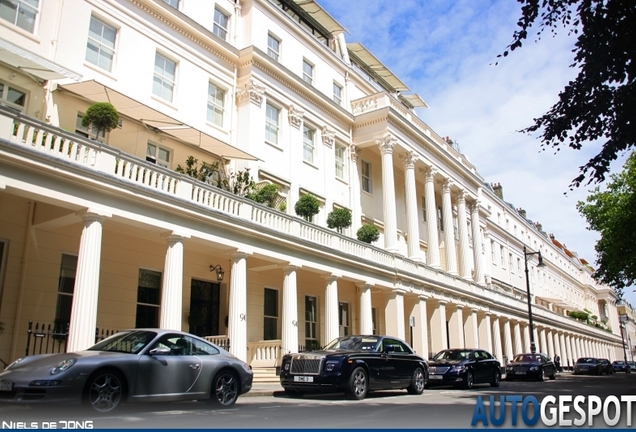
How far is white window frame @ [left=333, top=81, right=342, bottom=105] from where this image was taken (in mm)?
29281

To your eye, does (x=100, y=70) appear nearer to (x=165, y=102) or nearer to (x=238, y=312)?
(x=165, y=102)

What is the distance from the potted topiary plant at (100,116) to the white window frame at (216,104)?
735 cm

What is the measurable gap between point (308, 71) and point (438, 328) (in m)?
15.5

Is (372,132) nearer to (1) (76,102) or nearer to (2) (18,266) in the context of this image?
(1) (76,102)

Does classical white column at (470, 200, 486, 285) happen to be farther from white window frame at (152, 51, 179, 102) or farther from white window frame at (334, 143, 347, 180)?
white window frame at (152, 51, 179, 102)

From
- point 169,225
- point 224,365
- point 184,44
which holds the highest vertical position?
point 184,44

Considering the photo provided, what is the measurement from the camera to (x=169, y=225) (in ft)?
48.7

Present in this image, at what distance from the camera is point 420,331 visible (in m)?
27.4

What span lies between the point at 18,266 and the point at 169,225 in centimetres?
391

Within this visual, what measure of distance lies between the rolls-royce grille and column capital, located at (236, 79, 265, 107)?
42.1ft

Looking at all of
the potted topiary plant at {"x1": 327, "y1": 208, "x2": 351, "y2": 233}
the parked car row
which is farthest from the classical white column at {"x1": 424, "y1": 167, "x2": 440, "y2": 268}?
the parked car row

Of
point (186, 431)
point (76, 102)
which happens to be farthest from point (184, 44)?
point (186, 431)

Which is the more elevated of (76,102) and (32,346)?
(76,102)

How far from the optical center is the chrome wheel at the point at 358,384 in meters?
12.6
